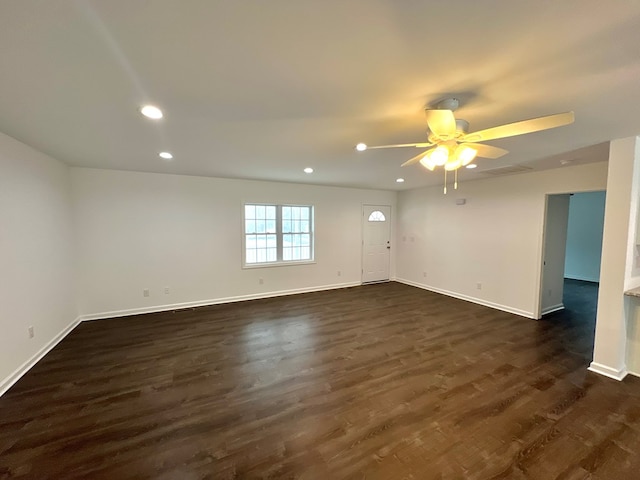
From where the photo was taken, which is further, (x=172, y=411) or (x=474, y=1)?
(x=172, y=411)

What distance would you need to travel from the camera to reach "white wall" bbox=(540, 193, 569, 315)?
14.7ft

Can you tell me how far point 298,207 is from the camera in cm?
610

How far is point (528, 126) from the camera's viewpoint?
1.74m

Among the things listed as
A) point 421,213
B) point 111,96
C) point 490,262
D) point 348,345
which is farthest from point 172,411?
point 421,213

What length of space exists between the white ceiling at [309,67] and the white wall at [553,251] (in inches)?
82.8

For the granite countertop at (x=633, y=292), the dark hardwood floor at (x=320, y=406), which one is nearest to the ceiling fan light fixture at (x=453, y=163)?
the dark hardwood floor at (x=320, y=406)

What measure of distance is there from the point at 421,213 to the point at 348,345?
4.19 meters

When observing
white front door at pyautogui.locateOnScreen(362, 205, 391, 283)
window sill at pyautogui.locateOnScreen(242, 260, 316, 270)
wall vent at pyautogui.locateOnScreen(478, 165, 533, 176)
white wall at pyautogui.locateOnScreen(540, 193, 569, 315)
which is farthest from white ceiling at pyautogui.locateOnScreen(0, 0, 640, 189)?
white front door at pyautogui.locateOnScreen(362, 205, 391, 283)

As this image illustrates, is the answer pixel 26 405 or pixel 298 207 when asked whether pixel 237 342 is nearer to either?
pixel 26 405

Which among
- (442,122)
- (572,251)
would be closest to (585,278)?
(572,251)

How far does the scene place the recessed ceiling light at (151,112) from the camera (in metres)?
2.05

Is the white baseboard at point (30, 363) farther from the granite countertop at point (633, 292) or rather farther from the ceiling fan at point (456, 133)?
the granite countertop at point (633, 292)

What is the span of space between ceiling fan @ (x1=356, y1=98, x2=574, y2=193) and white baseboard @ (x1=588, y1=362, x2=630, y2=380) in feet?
8.69

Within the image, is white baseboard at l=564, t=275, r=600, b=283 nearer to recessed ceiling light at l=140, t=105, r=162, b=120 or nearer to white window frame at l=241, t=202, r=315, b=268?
white window frame at l=241, t=202, r=315, b=268
